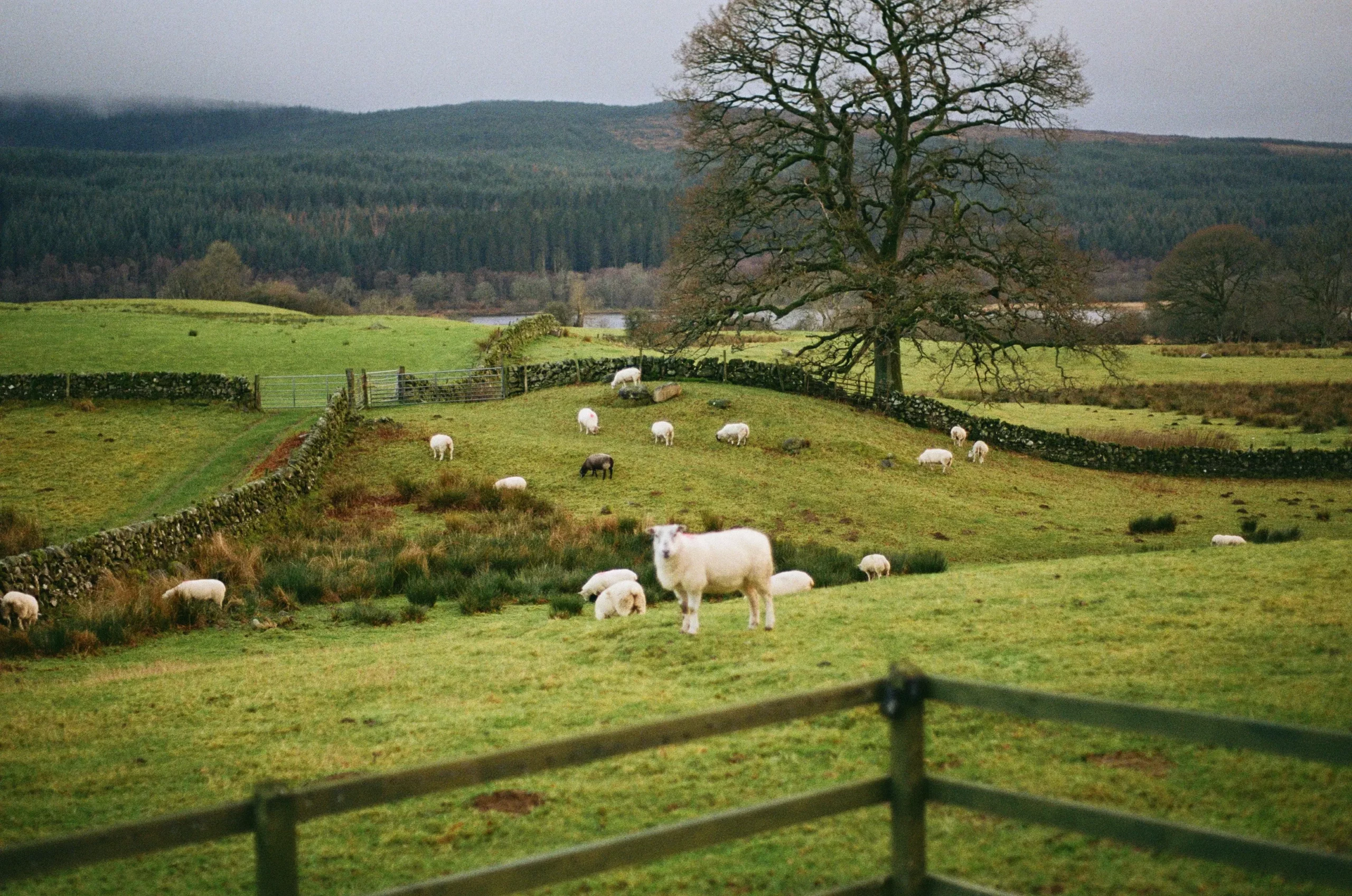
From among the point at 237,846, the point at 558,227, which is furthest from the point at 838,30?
the point at 558,227

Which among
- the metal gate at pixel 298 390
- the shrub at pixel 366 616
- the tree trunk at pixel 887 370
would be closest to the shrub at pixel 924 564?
the shrub at pixel 366 616

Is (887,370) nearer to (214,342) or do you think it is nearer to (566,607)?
(566,607)

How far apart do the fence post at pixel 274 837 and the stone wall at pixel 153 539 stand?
14.2 meters

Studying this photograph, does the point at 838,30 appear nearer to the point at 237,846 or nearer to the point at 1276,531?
the point at 1276,531

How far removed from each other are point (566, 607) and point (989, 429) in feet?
81.3

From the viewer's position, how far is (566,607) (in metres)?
14.4

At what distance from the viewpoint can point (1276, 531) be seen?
822 inches

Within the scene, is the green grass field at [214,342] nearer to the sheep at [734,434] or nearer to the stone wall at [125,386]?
the stone wall at [125,386]

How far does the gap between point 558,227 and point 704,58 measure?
460 ft

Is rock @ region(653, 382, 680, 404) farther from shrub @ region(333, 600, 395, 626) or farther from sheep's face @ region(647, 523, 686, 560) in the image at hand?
sheep's face @ region(647, 523, 686, 560)

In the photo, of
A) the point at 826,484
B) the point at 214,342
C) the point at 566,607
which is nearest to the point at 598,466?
the point at 826,484

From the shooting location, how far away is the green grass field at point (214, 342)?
4378 cm

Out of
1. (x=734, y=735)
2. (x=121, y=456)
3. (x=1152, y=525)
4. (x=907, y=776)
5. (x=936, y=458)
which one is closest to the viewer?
(x=907, y=776)

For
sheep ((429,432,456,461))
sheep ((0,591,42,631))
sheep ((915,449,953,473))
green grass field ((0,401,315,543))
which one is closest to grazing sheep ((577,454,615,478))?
sheep ((429,432,456,461))
